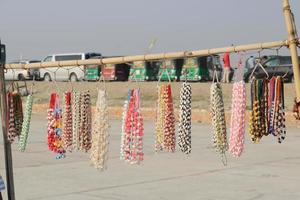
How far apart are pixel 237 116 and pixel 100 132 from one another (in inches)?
45.8

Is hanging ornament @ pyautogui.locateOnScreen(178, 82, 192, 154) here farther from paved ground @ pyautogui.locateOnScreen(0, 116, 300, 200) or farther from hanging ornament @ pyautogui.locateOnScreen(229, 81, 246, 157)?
paved ground @ pyautogui.locateOnScreen(0, 116, 300, 200)

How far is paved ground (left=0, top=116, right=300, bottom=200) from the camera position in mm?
9031

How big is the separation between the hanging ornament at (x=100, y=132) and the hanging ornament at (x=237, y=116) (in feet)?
3.49

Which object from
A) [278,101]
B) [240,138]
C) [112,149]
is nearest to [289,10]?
[278,101]

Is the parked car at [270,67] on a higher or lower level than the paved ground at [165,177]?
higher

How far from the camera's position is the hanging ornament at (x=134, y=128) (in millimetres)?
5188

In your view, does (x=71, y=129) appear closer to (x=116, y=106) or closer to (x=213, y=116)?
(x=213, y=116)

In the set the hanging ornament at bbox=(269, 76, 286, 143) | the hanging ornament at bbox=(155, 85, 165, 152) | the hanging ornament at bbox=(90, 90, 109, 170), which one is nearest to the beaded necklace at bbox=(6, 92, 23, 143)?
the hanging ornament at bbox=(90, 90, 109, 170)

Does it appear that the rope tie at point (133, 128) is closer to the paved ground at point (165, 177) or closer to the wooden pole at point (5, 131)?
the wooden pole at point (5, 131)

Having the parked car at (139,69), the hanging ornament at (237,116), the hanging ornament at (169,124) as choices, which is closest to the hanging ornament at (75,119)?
the parked car at (139,69)

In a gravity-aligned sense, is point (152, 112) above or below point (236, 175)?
above

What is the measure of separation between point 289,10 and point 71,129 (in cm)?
235

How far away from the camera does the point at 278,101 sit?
473cm

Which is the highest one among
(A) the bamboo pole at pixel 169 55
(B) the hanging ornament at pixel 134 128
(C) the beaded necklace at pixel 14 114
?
(A) the bamboo pole at pixel 169 55
